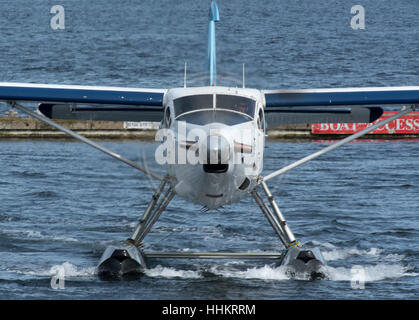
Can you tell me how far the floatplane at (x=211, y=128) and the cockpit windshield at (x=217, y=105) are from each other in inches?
0.7

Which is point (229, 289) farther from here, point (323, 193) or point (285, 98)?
point (323, 193)

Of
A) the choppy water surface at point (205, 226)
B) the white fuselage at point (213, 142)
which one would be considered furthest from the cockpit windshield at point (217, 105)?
the choppy water surface at point (205, 226)

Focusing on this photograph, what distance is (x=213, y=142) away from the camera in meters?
10.9

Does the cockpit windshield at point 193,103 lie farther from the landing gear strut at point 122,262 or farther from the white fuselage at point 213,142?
the landing gear strut at point 122,262

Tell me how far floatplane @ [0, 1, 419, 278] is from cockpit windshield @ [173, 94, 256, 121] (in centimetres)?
2

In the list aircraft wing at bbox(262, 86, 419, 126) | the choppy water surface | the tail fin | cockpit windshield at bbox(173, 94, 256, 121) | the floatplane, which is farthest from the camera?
the tail fin

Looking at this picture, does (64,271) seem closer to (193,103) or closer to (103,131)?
(193,103)

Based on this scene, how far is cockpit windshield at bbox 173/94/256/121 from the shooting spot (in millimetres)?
12492

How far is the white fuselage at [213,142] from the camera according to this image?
11336mm

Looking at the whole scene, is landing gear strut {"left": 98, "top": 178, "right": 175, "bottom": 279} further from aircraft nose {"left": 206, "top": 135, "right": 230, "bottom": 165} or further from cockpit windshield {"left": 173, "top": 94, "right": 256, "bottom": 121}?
aircraft nose {"left": 206, "top": 135, "right": 230, "bottom": 165}

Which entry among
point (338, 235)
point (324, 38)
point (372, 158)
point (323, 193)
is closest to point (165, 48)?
point (324, 38)

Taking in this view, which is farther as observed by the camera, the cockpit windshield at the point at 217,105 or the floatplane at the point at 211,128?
the cockpit windshield at the point at 217,105

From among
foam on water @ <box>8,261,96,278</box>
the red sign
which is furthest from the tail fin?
the red sign
